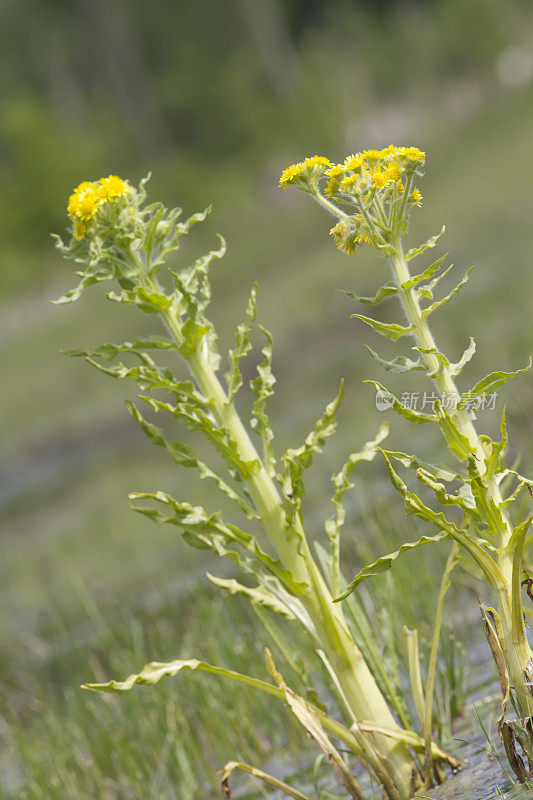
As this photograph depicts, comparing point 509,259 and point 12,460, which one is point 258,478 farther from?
point 12,460

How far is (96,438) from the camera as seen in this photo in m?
11.5

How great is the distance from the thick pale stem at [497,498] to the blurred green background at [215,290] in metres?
0.93

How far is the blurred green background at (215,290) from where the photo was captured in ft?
9.27

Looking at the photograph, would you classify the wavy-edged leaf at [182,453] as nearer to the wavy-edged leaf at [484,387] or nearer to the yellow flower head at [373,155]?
the wavy-edged leaf at [484,387]

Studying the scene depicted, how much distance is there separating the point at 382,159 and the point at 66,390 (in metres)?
13.3

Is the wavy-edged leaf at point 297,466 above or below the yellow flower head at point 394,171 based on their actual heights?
below

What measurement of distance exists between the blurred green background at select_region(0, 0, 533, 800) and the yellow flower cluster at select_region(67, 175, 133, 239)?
1210 millimetres

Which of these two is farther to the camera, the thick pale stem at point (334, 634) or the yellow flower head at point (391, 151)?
the thick pale stem at point (334, 634)

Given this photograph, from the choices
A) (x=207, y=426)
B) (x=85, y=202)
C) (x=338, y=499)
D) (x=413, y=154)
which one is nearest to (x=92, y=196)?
(x=85, y=202)

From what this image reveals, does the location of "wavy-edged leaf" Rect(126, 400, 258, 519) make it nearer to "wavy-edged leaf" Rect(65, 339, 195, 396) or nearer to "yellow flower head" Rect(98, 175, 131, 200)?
"wavy-edged leaf" Rect(65, 339, 195, 396)

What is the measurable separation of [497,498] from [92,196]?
2.84ft

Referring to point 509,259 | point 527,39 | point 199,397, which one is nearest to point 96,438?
point 509,259

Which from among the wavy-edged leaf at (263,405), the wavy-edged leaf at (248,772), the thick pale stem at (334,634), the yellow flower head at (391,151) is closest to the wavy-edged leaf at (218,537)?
the thick pale stem at (334,634)

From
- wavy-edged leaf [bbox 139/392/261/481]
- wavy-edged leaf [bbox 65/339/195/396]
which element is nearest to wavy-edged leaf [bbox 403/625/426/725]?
wavy-edged leaf [bbox 139/392/261/481]
